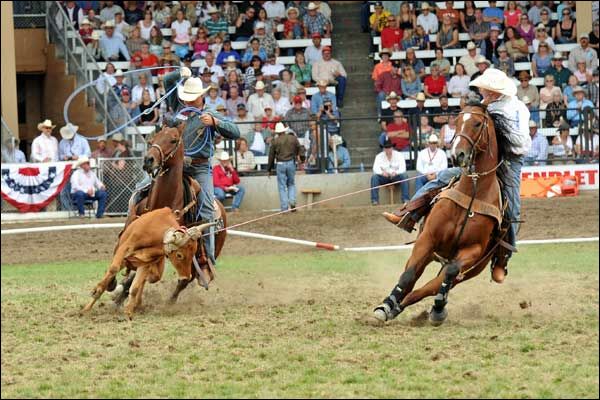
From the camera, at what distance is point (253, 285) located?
50.8 ft

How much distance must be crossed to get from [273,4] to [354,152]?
17.1ft

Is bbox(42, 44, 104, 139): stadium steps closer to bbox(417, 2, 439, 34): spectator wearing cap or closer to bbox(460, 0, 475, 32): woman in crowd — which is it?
bbox(417, 2, 439, 34): spectator wearing cap

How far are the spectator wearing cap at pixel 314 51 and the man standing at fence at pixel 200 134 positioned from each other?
15145 mm

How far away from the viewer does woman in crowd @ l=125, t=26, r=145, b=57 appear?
27.8 m

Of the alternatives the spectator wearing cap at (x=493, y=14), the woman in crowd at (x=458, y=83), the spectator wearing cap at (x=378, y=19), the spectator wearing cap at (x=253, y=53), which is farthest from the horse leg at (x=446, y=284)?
the spectator wearing cap at (x=493, y=14)

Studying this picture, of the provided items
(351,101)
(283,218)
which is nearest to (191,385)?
(283,218)

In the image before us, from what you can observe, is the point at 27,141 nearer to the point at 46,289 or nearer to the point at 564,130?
the point at 564,130

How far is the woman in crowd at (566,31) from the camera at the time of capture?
29.4 m

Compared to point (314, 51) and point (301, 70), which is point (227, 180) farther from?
point (314, 51)

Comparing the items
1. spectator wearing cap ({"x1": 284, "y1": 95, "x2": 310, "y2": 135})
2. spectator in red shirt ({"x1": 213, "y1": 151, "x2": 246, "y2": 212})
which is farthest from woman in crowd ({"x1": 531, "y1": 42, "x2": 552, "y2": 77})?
spectator in red shirt ({"x1": 213, "y1": 151, "x2": 246, "y2": 212})

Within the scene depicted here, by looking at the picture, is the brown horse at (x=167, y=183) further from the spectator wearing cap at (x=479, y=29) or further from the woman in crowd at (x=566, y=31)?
the woman in crowd at (x=566, y=31)

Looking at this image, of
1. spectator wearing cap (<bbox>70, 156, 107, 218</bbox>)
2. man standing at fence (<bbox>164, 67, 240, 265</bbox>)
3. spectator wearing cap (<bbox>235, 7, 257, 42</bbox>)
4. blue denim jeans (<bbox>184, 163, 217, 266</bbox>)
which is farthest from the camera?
spectator wearing cap (<bbox>235, 7, 257, 42</bbox>)

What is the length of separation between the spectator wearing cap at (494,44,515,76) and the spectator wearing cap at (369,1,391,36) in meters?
2.94

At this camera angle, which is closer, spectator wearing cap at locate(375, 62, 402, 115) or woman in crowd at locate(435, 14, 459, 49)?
spectator wearing cap at locate(375, 62, 402, 115)
